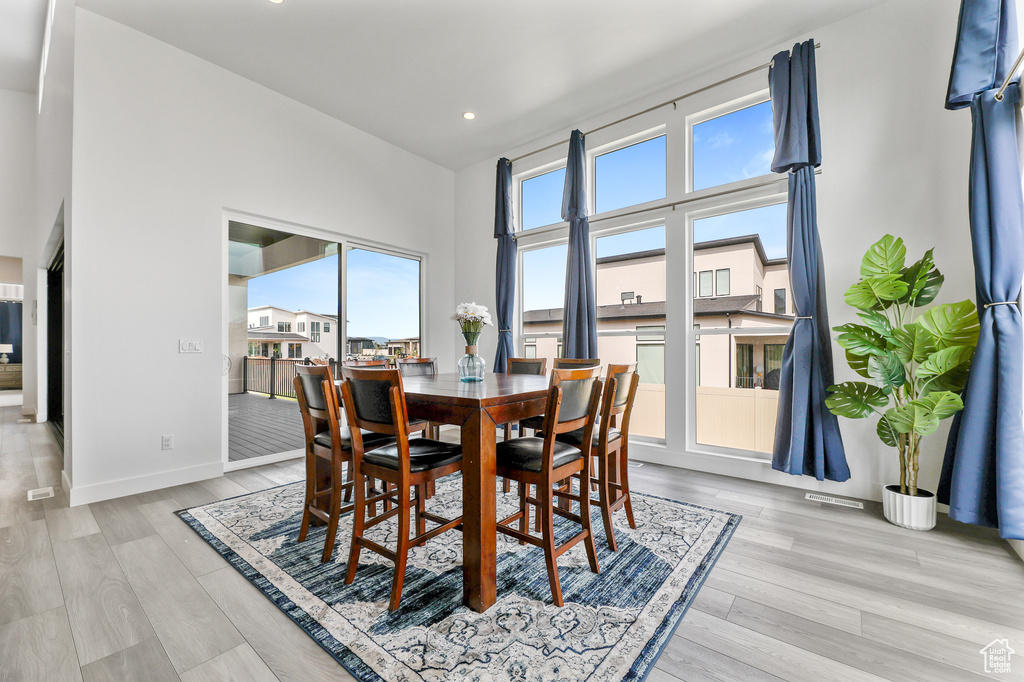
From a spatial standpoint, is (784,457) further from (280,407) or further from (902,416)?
(280,407)

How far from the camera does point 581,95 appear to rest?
151 inches

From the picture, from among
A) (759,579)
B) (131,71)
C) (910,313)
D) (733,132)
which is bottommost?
(759,579)

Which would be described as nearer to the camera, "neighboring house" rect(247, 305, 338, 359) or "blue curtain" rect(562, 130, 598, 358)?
"neighboring house" rect(247, 305, 338, 359)

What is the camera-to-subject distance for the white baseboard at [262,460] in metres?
3.57

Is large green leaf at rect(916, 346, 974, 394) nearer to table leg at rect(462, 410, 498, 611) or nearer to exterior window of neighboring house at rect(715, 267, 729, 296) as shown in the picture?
exterior window of neighboring house at rect(715, 267, 729, 296)

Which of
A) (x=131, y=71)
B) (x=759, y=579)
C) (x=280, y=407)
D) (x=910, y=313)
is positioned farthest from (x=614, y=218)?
(x=131, y=71)

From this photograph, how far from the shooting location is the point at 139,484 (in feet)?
10.00

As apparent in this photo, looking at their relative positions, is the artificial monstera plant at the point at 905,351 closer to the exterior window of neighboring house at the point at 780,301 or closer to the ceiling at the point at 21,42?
the exterior window of neighboring house at the point at 780,301

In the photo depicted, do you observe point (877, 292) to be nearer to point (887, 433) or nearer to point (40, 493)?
point (887, 433)

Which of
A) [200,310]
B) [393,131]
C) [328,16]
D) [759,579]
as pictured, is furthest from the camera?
[393,131]

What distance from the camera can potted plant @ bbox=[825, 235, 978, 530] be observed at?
2242 millimetres

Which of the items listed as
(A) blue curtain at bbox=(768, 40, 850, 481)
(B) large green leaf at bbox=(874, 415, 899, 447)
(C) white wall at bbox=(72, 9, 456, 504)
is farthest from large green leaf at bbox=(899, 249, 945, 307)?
(C) white wall at bbox=(72, 9, 456, 504)

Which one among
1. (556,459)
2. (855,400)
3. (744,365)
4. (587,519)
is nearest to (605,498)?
(587,519)

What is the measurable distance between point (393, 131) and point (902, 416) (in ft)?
15.7
